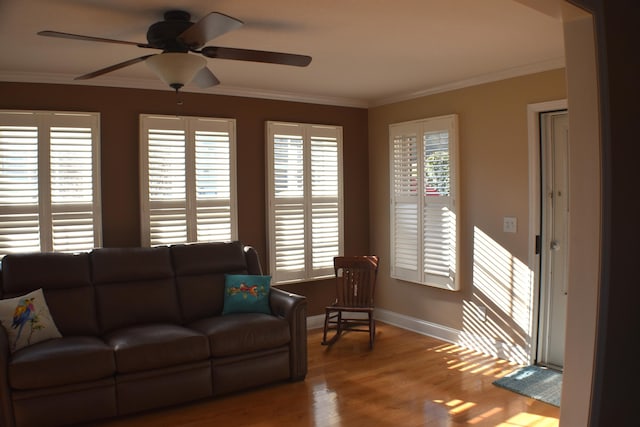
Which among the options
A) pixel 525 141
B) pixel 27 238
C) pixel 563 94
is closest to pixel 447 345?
pixel 525 141

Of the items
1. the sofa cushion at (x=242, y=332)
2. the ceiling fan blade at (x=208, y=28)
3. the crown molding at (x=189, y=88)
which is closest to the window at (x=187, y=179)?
the crown molding at (x=189, y=88)

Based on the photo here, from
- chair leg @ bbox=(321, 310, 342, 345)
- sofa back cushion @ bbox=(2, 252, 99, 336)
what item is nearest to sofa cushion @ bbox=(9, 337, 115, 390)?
sofa back cushion @ bbox=(2, 252, 99, 336)

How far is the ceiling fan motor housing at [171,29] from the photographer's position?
2.82 metres

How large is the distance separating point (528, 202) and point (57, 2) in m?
3.53

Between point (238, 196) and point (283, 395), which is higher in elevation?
point (238, 196)

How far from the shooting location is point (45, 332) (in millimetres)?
3527

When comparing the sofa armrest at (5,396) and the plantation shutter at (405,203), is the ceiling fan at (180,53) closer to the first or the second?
the sofa armrest at (5,396)

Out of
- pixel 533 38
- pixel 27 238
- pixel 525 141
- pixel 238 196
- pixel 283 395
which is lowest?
pixel 283 395

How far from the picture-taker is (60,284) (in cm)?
383

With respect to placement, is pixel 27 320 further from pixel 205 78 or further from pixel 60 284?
pixel 205 78

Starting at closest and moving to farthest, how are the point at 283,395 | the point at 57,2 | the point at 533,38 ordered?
the point at 57,2 → the point at 533,38 → the point at 283,395

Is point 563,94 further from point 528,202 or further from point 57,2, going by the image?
point 57,2

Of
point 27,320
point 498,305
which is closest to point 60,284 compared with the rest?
point 27,320

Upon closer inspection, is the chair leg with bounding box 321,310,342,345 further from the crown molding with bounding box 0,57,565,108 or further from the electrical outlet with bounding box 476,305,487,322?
the crown molding with bounding box 0,57,565,108
